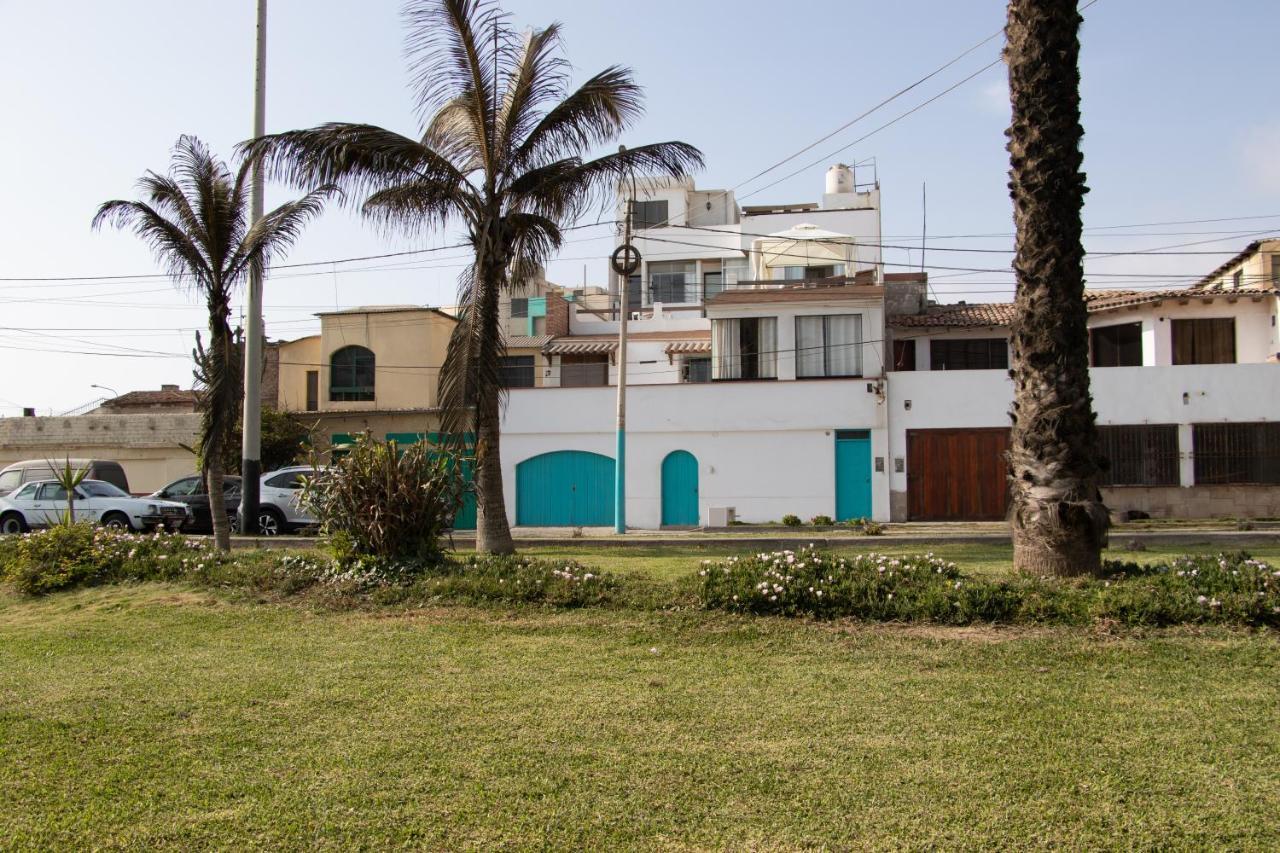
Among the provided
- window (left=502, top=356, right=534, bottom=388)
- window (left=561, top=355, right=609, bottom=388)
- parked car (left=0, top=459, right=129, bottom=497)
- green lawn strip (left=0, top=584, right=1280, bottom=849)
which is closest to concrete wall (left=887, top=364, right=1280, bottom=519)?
window (left=561, top=355, right=609, bottom=388)

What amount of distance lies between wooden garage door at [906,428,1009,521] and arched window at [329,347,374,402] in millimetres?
17859

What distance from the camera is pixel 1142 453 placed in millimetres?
26156

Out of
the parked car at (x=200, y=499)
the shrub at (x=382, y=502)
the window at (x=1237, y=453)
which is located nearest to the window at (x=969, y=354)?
the window at (x=1237, y=453)

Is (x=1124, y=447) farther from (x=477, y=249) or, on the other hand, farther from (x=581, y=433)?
(x=477, y=249)

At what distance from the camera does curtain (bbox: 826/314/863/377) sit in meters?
28.2

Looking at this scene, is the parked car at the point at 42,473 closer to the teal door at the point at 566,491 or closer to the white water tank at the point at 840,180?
the teal door at the point at 566,491

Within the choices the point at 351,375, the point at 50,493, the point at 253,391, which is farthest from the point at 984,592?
the point at 351,375

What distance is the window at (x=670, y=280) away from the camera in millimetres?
48656

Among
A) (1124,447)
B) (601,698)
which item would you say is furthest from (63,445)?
(601,698)

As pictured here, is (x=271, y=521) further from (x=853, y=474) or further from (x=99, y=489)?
(x=853, y=474)

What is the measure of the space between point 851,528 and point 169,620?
16207 mm

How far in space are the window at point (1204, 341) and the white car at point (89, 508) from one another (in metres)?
25.7

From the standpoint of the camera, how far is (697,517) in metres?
27.9

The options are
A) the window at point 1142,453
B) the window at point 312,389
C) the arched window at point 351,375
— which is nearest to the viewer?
the window at point 1142,453
